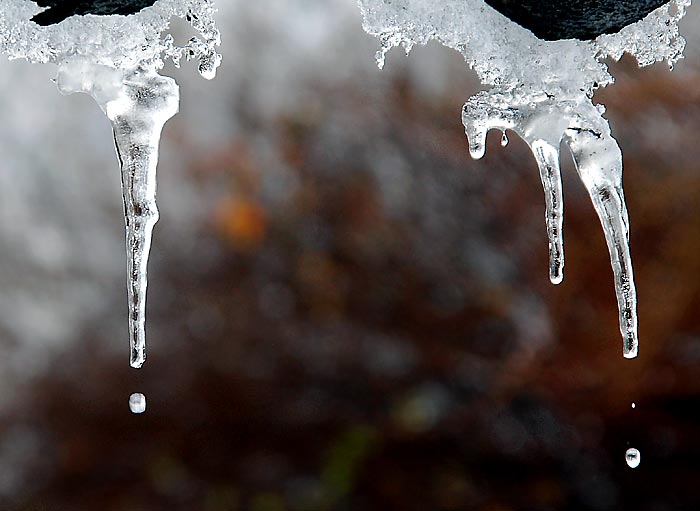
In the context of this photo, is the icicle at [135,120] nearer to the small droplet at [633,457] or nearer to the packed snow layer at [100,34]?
the packed snow layer at [100,34]

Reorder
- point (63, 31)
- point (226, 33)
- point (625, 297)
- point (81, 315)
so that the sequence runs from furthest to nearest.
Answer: point (81, 315) → point (226, 33) → point (625, 297) → point (63, 31)

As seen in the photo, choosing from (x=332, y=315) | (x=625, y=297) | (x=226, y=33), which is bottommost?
(x=625, y=297)

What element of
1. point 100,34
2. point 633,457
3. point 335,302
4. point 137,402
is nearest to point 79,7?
point 100,34

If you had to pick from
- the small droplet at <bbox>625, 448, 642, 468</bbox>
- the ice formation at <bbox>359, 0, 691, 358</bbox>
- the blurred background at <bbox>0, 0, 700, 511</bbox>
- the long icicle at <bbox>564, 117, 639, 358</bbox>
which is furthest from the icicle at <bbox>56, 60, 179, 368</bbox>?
the small droplet at <bbox>625, 448, 642, 468</bbox>

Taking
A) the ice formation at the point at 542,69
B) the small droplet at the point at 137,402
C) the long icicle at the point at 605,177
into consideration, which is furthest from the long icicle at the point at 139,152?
the small droplet at the point at 137,402

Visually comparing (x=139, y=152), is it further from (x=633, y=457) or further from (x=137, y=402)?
(x=633, y=457)

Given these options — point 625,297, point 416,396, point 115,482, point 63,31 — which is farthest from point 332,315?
point 63,31

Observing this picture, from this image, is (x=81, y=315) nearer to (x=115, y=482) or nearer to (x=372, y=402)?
(x=115, y=482)
